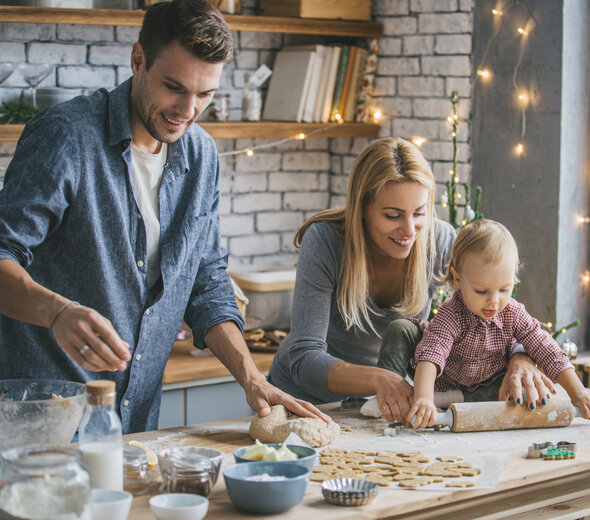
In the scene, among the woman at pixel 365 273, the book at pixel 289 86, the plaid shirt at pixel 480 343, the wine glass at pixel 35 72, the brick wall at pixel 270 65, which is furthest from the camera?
the book at pixel 289 86

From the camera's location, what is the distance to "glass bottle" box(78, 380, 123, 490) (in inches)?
59.9

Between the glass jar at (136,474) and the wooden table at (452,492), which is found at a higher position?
the glass jar at (136,474)

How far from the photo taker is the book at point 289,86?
12.7 ft

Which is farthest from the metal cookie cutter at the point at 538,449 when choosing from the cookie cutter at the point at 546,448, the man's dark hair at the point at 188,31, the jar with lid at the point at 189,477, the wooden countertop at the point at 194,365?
the wooden countertop at the point at 194,365

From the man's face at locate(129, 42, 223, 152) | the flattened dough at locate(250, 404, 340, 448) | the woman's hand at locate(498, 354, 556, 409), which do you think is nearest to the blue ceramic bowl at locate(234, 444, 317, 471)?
the flattened dough at locate(250, 404, 340, 448)

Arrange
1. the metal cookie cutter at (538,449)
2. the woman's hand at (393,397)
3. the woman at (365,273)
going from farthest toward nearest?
the woman at (365,273) → the woman's hand at (393,397) → the metal cookie cutter at (538,449)

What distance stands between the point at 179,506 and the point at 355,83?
283 centimetres

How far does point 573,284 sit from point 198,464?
2.33 metres

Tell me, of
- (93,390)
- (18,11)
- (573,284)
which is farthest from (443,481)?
(18,11)

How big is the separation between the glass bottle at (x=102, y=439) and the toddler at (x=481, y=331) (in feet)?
2.63

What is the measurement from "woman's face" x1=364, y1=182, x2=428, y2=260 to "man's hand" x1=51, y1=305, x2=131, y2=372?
952mm

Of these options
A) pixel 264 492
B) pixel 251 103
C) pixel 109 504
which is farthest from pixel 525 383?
pixel 251 103

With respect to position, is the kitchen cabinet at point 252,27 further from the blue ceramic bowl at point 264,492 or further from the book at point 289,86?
the blue ceramic bowl at point 264,492

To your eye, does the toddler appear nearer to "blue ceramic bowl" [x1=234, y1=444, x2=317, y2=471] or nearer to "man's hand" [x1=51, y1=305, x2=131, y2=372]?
"blue ceramic bowl" [x1=234, y1=444, x2=317, y2=471]
